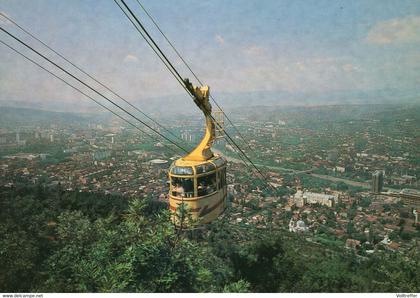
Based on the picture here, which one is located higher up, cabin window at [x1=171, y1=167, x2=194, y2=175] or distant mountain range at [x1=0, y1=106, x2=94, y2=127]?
distant mountain range at [x1=0, y1=106, x2=94, y2=127]

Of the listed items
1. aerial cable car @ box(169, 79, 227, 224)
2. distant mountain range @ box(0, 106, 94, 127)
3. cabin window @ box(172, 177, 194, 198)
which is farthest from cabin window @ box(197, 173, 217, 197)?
distant mountain range @ box(0, 106, 94, 127)

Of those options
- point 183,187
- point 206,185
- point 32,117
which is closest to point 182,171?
point 183,187

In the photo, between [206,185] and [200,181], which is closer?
[200,181]

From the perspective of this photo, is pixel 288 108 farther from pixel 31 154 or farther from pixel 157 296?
pixel 157 296

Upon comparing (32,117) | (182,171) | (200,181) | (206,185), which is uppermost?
(32,117)

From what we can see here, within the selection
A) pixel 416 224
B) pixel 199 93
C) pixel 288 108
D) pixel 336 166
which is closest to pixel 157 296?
pixel 199 93

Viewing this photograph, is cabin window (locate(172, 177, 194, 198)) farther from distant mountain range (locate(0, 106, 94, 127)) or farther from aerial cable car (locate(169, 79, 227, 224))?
distant mountain range (locate(0, 106, 94, 127))

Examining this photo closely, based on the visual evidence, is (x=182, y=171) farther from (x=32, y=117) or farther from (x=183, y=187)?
(x=32, y=117)
